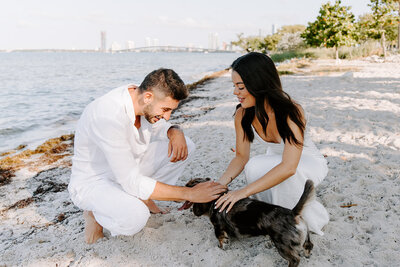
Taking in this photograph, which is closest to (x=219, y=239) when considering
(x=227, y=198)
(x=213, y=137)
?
(x=227, y=198)

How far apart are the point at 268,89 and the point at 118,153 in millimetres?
1482

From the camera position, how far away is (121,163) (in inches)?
110

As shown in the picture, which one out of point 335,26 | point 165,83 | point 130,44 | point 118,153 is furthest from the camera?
point 130,44

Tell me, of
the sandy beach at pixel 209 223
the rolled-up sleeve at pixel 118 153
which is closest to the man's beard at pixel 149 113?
the rolled-up sleeve at pixel 118 153

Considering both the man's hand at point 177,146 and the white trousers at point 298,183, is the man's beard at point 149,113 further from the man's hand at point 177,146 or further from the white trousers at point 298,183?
the white trousers at point 298,183

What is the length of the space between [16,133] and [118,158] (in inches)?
336

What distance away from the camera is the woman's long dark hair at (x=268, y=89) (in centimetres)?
280

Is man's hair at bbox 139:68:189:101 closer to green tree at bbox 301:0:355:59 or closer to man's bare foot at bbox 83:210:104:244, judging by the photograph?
man's bare foot at bbox 83:210:104:244

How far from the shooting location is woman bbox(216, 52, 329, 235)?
285cm

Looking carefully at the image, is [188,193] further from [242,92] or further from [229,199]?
[242,92]

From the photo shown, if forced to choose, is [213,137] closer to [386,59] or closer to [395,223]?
[395,223]

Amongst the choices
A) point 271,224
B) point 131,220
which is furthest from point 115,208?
point 271,224

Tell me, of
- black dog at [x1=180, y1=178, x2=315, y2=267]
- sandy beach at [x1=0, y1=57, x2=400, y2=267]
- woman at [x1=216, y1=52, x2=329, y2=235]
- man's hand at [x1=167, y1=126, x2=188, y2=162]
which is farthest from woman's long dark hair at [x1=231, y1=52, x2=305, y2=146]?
sandy beach at [x1=0, y1=57, x2=400, y2=267]

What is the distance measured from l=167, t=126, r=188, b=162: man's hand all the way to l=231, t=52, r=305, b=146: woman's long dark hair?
1.05 meters
